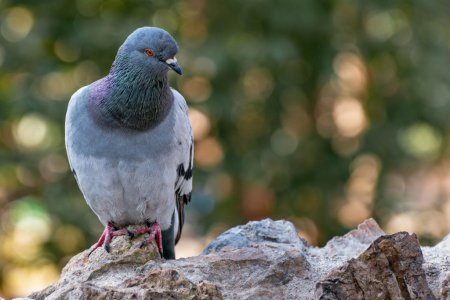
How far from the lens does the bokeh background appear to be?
25.0 ft

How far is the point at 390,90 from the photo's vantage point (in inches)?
330

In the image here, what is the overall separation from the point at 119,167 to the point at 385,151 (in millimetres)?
5589

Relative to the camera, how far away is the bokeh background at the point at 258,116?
7.62 meters

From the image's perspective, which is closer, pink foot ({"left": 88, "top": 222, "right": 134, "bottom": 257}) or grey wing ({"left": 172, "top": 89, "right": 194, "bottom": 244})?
pink foot ({"left": 88, "top": 222, "right": 134, "bottom": 257})

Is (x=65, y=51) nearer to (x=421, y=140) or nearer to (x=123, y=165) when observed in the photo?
(x=123, y=165)

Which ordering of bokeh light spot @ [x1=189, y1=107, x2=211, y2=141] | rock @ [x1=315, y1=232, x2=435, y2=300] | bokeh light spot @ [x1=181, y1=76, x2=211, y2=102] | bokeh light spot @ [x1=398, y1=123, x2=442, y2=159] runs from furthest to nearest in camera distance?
bokeh light spot @ [x1=398, y1=123, x2=442, y2=159] < bokeh light spot @ [x1=189, y1=107, x2=211, y2=141] < bokeh light spot @ [x1=181, y1=76, x2=211, y2=102] < rock @ [x1=315, y1=232, x2=435, y2=300]

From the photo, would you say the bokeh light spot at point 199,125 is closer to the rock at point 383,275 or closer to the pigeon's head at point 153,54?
the pigeon's head at point 153,54

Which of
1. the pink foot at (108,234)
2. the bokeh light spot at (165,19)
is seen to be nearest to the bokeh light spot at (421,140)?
the bokeh light spot at (165,19)

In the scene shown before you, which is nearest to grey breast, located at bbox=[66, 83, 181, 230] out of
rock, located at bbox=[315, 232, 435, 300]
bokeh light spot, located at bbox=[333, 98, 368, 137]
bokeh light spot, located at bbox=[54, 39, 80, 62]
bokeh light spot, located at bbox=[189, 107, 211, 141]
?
rock, located at bbox=[315, 232, 435, 300]

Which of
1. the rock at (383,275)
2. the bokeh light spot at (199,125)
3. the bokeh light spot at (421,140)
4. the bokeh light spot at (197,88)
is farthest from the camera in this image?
the bokeh light spot at (421,140)

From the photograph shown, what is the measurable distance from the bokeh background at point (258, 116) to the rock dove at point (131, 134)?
385 centimetres

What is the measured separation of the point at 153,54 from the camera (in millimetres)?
3459

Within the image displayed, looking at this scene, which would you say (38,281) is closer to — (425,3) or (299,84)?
(299,84)

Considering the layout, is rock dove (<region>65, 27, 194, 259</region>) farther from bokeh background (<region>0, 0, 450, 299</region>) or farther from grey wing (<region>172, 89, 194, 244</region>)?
bokeh background (<region>0, 0, 450, 299</region>)
